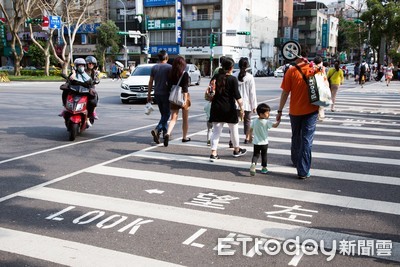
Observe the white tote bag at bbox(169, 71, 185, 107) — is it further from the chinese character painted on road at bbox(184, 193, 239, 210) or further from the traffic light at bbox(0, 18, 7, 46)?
the traffic light at bbox(0, 18, 7, 46)

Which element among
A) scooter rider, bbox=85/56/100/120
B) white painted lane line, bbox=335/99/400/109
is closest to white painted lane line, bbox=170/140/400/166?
scooter rider, bbox=85/56/100/120

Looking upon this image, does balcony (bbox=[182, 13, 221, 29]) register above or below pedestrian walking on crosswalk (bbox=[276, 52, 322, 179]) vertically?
above

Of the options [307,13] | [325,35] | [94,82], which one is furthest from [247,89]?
[307,13]

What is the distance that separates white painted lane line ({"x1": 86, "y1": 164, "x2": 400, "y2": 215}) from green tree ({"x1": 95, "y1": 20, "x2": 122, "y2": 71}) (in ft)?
176

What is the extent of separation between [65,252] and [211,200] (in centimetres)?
196

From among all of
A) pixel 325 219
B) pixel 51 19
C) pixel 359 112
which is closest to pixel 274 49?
pixel 51 19

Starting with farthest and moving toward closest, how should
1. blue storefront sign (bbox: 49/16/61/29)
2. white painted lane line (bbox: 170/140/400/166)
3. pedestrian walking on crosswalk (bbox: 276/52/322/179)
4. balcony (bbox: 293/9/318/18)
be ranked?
balcony (bbox: 293/9/318/18), blue storefront sign (bbox: 49/16/61/29), white painted lane line (bbox: 170/140/400/166), pedestrian walking on crosswalk (bbox: 276/52/322/179)

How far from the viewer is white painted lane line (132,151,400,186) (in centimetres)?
625

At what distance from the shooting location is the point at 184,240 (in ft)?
13.5

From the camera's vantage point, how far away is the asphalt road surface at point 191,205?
3.85 m

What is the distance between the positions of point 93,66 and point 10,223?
587 cm

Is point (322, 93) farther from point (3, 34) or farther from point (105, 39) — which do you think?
point (3, 34)

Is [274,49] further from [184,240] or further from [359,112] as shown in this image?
→ [184,240]

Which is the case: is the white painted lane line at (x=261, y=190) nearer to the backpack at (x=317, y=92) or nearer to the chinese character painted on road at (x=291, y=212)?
the chinese character painted on road at (x=291, y=212)
